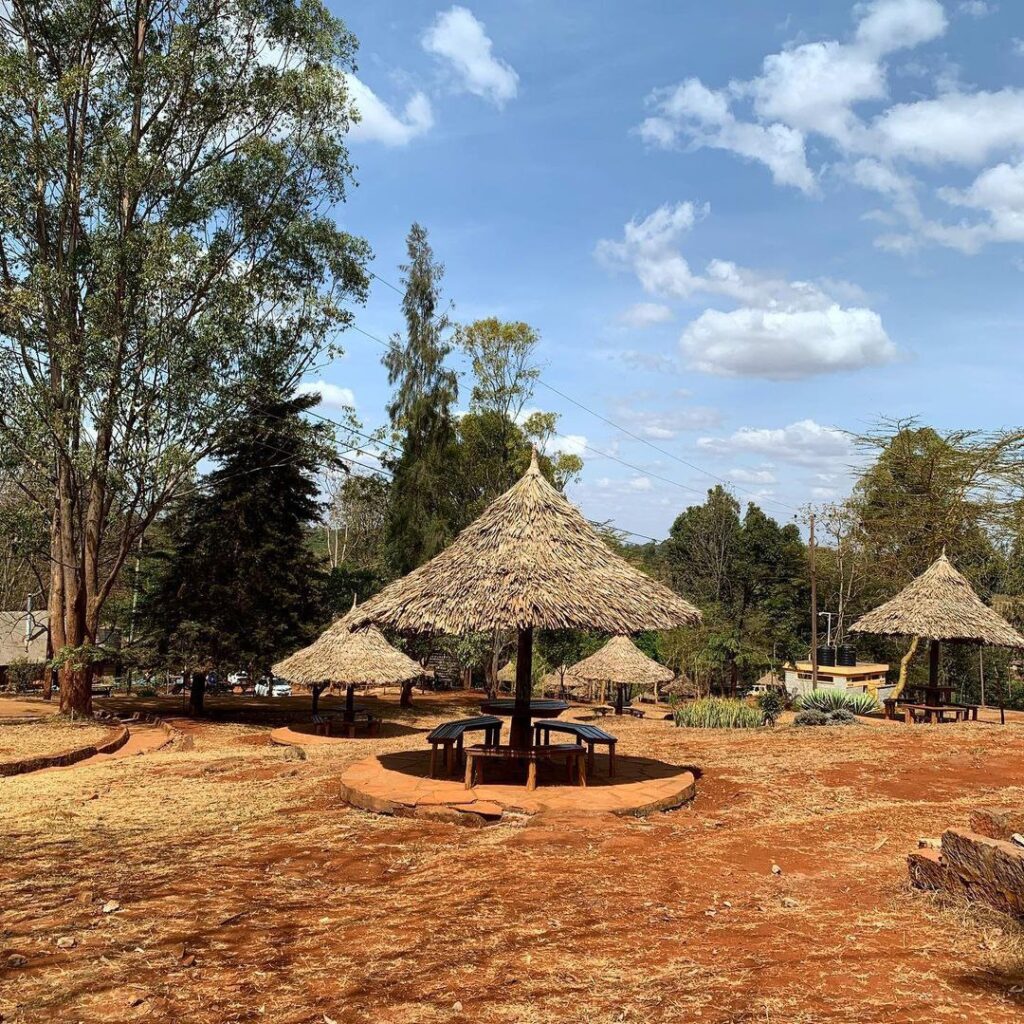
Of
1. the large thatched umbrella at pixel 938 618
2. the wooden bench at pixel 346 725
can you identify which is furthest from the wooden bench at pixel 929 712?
the wooden bench at pixel 346 725

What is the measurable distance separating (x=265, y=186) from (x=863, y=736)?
17.6 metres

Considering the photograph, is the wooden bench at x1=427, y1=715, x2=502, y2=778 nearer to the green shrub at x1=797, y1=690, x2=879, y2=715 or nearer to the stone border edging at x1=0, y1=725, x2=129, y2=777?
the stone border edging at x1=0, y1=725, x2=129, y2=777

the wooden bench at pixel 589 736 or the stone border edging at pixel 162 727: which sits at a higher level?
the wooden bench at pixel 589 736

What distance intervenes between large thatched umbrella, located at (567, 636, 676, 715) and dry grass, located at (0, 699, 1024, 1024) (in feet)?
45.3

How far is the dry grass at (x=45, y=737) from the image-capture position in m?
13.2

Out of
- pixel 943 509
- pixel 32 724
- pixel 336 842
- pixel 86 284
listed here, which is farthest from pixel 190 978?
pixel 943 509

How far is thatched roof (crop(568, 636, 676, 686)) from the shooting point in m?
23.5

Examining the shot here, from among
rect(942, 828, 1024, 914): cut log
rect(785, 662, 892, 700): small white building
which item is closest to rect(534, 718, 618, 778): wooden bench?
rect(942, 828, 1024, 914): cut log

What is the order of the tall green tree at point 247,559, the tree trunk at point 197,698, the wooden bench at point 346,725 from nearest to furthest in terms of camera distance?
the wooden bench at point 346,725 → the tall green tree at point 247,559 → the tree trunk at point 197,698

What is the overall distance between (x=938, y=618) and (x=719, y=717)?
17.4 feet

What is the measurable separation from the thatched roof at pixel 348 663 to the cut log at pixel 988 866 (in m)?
12.6

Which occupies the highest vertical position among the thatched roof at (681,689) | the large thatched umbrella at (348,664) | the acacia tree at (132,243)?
the acacia tree at (132,243)

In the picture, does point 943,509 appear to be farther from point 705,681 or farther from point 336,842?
point 336,842

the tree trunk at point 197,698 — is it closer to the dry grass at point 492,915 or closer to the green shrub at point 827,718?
the dry grass at point 492,915
